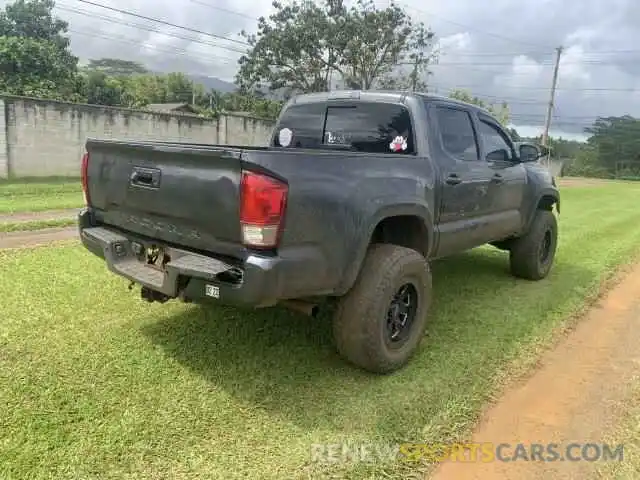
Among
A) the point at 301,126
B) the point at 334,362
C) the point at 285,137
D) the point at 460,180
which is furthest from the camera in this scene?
the point at 285,137

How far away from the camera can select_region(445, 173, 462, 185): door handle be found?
4152mm

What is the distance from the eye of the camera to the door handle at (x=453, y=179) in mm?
4152

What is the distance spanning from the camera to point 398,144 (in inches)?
164

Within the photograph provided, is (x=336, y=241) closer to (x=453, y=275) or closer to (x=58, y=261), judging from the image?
(x=453, y=275)

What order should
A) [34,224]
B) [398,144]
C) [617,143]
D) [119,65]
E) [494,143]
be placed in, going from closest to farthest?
[398,144], [494,143], [34,224], [617,143], [119,65]

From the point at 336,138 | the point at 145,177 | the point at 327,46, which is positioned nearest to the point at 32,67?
the point at 327,46

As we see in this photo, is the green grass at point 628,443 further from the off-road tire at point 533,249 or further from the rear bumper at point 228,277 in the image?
the off-road tire at point 533,249

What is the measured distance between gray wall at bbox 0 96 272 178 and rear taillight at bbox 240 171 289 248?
1341 centimetres

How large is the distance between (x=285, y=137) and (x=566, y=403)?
3.10 metres

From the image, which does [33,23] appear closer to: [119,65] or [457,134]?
[457,134]

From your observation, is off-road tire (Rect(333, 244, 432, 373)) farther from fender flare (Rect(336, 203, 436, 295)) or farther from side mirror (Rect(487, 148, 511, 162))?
side mirror (Rect(487, 148, 511, 162))

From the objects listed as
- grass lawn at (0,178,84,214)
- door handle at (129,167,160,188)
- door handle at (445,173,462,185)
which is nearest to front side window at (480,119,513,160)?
door handle at (445,173,462,185)

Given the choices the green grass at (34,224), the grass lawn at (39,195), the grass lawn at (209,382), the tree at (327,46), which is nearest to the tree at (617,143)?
the tree at (327,46)

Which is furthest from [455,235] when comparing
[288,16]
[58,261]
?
[288,16]
